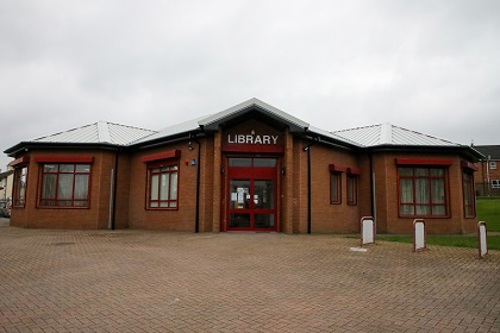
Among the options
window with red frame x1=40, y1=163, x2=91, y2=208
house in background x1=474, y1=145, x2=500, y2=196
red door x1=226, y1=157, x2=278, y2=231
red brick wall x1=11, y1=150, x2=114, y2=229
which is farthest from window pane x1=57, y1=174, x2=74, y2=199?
house in background x1=474, y1=145, x2=500, y2=196

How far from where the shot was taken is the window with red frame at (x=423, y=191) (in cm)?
1761

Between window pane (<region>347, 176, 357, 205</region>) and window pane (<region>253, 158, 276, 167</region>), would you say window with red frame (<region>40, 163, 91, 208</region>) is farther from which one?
window pane (<region>347, 176, 357, 205</region>)

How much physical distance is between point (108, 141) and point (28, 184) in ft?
13.5

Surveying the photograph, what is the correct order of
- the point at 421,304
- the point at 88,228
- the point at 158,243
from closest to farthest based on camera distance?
the point at 421,304
the point at 158,243
the point at 88,228

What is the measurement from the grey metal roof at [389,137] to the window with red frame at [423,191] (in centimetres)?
127

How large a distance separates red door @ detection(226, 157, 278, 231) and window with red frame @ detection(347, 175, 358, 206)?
14.6 ft

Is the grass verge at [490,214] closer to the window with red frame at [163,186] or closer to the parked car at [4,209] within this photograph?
the window with red frame at [163,186]

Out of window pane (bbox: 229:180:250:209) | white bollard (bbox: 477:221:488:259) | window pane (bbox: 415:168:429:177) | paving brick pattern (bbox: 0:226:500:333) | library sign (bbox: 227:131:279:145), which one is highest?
library sign (bbox: 227:131:279:145)

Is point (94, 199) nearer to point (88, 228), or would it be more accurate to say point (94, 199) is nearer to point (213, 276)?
point (88, 228)

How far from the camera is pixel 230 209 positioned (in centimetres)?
1528

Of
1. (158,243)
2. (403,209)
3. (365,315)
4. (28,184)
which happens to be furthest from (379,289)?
(28,184)

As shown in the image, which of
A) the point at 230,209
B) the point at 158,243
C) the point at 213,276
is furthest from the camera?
the point at 230,209

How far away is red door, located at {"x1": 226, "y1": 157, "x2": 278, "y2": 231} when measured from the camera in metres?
15.3

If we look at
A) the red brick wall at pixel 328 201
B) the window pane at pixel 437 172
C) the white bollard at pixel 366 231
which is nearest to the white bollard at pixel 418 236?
the white bollard at pixel 366 231
